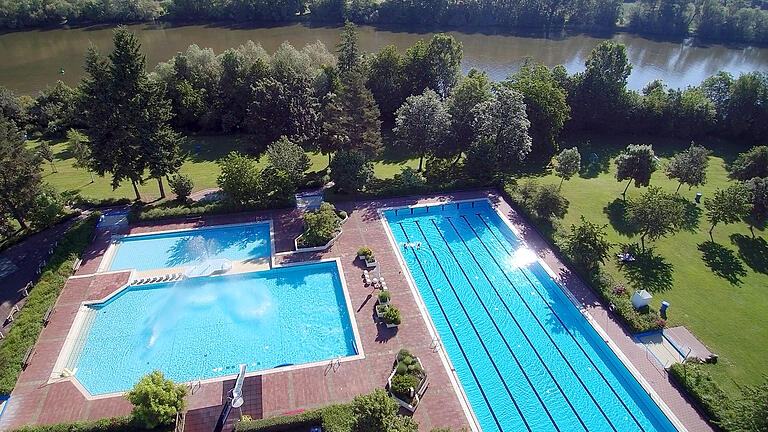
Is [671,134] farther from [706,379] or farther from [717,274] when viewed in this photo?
[706,379]

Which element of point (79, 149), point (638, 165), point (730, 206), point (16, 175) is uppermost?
point (16, 175)

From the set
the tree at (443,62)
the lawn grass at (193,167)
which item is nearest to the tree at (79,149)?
the lawn grass at (193,167)

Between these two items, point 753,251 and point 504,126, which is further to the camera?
point 504,126

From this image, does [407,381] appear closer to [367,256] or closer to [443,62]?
[367,256]

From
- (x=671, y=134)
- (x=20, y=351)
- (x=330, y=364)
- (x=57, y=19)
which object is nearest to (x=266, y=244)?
(x=330, y=364)

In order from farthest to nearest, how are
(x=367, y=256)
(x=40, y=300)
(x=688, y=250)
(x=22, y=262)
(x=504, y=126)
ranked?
(x=504, y=126)
(x=688, y=250)
(x=367, y=256)
(x=22, y=262)
(x=40, y=300)

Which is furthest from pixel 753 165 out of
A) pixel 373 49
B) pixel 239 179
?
pixel 373 49

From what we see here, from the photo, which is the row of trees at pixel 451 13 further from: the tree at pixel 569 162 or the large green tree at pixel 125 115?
the large green tree at pixel 125 115
